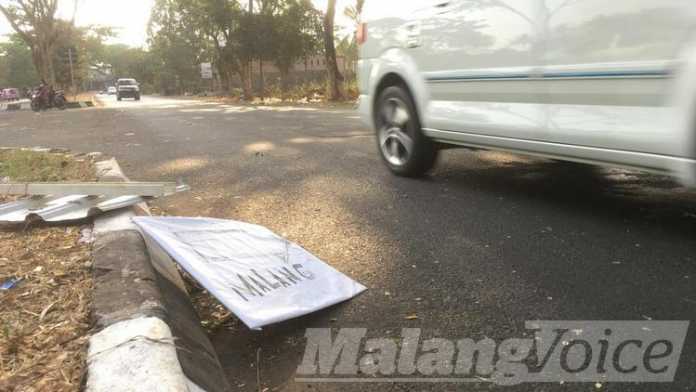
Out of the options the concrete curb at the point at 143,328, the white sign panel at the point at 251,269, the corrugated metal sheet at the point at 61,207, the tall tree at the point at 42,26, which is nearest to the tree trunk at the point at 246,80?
the tall tree at the point at 42,26

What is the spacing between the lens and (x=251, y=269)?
265cm

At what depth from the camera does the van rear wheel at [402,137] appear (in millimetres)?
4977

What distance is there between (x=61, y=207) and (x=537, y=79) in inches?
118

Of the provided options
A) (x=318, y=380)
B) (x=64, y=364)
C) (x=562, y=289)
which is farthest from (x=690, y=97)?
(x=64, y=364)

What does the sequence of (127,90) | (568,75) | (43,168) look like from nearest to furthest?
(568,75)
(43,168)
(127,90)

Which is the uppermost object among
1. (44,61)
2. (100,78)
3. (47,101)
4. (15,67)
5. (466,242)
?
(15,67)

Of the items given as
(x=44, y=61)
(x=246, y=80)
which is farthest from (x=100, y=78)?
(x=44, y=61)

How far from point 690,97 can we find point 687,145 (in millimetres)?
223

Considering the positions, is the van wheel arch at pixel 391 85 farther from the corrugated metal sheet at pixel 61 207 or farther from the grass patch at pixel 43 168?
the grass patch at pixel 43 168

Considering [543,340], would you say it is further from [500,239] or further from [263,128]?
[263,128]

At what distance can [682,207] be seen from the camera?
372cm

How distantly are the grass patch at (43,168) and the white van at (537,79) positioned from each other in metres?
2.84

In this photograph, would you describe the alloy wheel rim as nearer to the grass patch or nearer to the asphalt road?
the asphalt road

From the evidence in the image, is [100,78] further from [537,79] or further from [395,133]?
[537,79]
